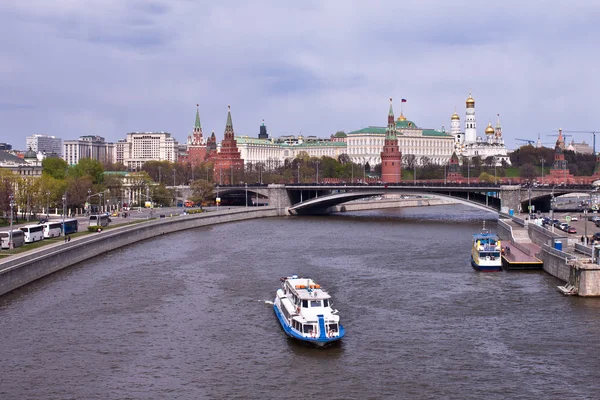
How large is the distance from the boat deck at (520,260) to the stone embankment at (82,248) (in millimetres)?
26687

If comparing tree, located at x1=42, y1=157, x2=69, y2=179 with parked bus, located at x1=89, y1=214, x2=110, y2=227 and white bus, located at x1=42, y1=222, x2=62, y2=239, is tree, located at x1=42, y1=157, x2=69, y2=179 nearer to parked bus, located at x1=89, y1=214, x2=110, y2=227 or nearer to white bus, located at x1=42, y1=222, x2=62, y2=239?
parked bus, located at x1=89, y1=214, x2=110, y2=227

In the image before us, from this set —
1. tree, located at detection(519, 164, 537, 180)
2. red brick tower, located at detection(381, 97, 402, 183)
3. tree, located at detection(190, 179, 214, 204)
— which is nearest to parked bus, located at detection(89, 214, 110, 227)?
tree, located at detection(190, 179, 214, 204)

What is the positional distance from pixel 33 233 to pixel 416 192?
163 feet

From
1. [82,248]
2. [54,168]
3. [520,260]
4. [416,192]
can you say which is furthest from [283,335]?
[54,168]

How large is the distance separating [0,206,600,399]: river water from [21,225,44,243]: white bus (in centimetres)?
434

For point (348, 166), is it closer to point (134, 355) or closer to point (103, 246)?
point (103, 246)

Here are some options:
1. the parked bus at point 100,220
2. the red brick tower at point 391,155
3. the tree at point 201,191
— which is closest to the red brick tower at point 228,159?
the red brick tower at point 391,155

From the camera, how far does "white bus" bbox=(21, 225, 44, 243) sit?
49525mm

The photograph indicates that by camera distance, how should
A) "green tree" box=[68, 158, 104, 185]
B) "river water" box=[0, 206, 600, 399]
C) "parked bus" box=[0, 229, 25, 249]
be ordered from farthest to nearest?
1. "green tree" box=[68, 158, 104, 185]
2. "parked bus" box=[0, 229, 25, 249]
3. "river water" box=[0, 206, 600, 399]

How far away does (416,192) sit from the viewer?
3516 inches

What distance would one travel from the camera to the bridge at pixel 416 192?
8062 centimetres

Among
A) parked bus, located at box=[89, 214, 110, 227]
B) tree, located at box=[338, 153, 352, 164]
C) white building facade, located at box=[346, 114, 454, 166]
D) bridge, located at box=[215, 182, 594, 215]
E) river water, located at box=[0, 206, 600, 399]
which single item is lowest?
river water, located at box=[0, 206, 600, 399]

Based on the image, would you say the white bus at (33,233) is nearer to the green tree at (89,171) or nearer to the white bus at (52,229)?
the white bus at (52,229)

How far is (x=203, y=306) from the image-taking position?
119 feet
